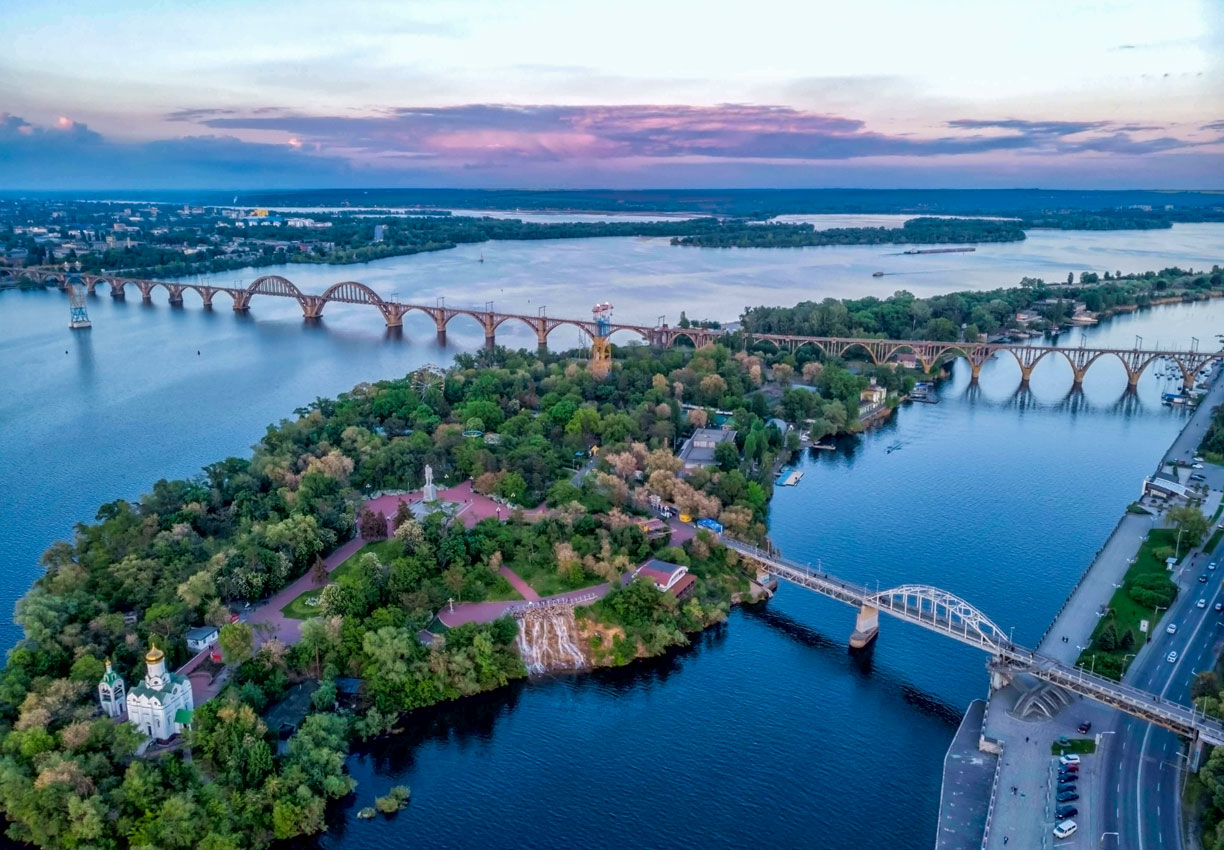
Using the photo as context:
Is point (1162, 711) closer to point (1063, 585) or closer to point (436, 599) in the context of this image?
point (1063, 585)

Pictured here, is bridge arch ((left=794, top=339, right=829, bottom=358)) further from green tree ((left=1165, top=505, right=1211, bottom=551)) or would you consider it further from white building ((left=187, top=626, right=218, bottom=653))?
white building ((left=187, top=626, right=218, bottom=653))

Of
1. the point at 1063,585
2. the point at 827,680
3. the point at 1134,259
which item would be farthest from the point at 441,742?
the point at 1134,259

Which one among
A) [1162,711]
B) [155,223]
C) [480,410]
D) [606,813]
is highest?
[155,223]

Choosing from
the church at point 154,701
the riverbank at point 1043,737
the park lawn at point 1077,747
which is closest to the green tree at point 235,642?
the church at point 154,701

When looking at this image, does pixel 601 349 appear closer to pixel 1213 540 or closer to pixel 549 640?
pixel 549 640

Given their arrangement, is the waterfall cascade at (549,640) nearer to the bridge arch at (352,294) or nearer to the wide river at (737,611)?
the wide river at (737,611)

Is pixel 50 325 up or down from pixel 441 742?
up

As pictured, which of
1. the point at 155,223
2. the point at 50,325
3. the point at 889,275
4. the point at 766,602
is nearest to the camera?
the point at 766,602
